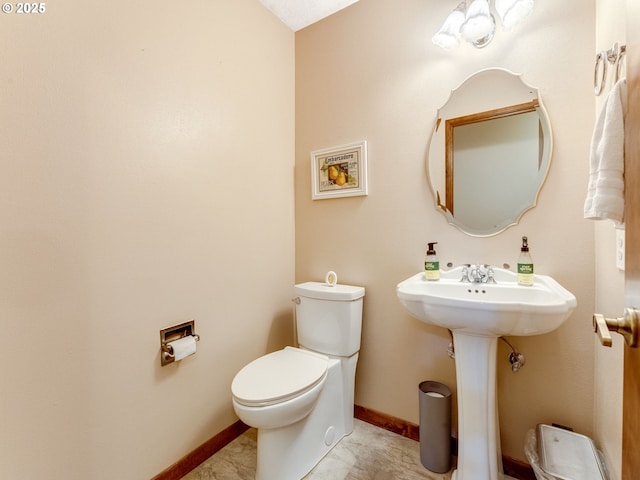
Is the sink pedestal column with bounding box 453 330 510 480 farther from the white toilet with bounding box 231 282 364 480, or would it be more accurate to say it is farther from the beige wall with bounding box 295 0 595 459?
the white toilet with bounding box 231 282 364 480

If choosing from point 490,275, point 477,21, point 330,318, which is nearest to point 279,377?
point 330,318

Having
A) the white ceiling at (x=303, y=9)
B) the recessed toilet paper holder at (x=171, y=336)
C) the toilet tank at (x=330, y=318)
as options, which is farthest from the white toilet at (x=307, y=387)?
the white ceiling at (x=303, y=9)

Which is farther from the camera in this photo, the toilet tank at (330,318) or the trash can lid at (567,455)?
the toilet tank at (330,318)

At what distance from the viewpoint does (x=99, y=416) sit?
1.06 metres

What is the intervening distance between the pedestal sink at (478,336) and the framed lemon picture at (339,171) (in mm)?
744

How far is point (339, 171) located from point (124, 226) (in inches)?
45.8

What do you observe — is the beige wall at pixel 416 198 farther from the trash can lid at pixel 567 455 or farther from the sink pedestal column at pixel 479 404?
the sink pedestal column at pixel 479 404

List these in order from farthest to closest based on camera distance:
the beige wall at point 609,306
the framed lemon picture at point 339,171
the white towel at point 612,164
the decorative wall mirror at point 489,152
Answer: the framed lemon picture at point 339,171
the decorative wall mirror at point 489,152
the beige wall at point 609,306
the white towel at point 612,164

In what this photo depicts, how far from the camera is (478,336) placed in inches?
43.0

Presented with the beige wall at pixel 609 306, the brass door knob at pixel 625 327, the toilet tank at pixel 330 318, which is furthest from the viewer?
the toilet tank at pixel 330 318

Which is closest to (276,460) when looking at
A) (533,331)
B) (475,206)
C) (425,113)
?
(533,331)

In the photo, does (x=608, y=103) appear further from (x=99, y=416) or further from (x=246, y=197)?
(x=99, y=416)

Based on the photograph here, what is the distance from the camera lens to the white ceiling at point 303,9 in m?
1.72

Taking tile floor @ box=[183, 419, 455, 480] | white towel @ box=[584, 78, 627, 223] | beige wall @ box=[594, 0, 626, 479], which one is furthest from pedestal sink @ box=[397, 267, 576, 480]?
white towel @ box=[584, 78, 627, 223]
